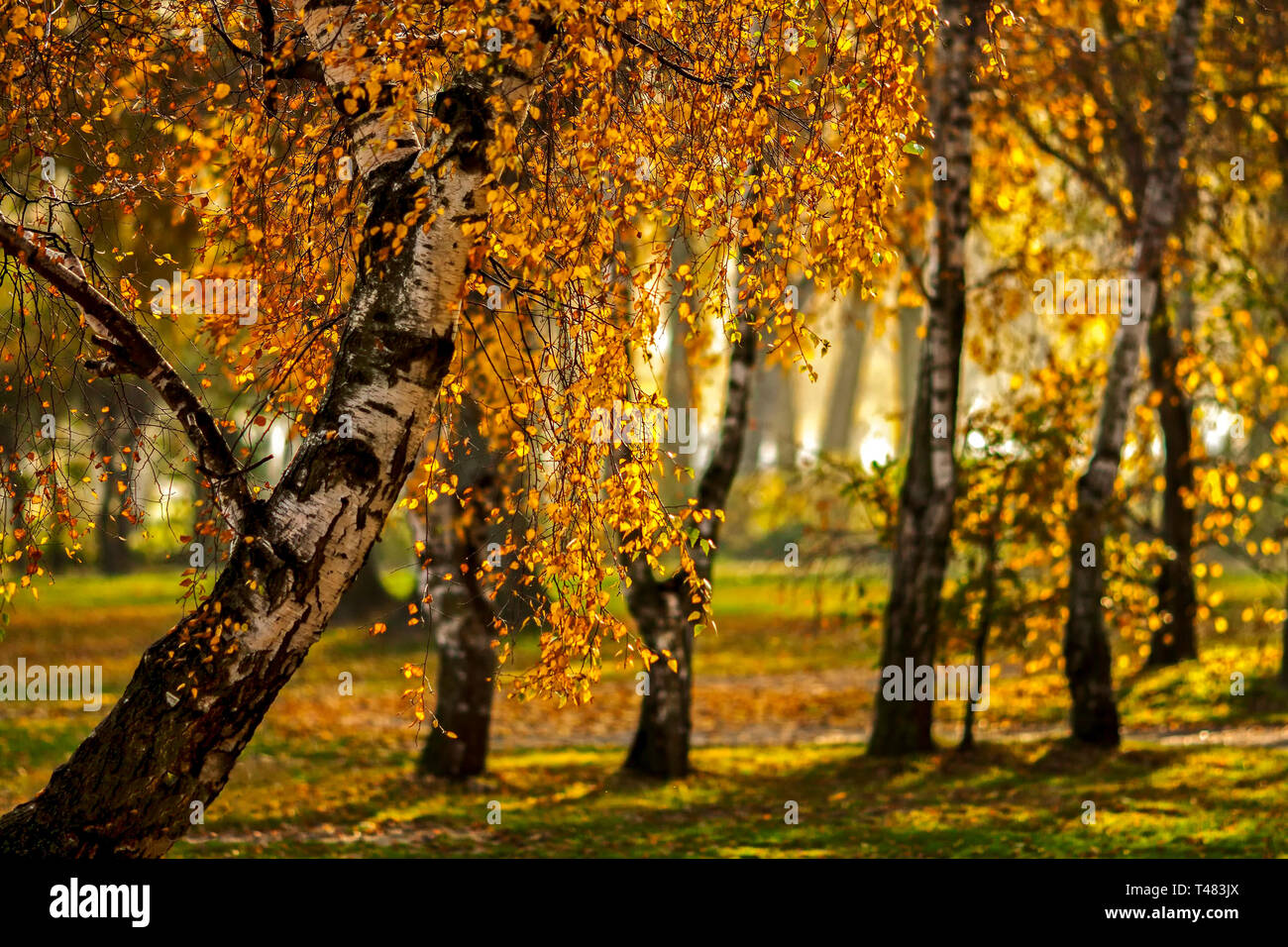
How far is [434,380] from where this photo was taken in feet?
17.5

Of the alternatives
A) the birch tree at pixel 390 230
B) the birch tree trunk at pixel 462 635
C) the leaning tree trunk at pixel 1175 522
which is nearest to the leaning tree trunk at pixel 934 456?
the birch tree trunk at pixel 462 635

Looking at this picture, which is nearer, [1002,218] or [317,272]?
[317,272]

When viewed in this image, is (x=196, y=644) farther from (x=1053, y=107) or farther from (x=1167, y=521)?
(x=1167, y=521)

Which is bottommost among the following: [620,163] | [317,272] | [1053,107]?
[317,272]

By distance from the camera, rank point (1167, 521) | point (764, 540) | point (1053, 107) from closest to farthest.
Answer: point (1053, 107) → point (1167, 521) → point (764, 540)

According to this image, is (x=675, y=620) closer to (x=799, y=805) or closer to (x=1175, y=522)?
(x=799, y=805)

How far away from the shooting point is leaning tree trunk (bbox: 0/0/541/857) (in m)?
5.05

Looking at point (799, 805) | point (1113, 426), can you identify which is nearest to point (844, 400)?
point (1113, 426)

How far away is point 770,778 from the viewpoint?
11602 millimetres

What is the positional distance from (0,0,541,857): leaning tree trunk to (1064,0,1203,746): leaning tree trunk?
7.91 metres

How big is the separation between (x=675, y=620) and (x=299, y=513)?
628cm

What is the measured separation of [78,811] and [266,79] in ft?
10.1
